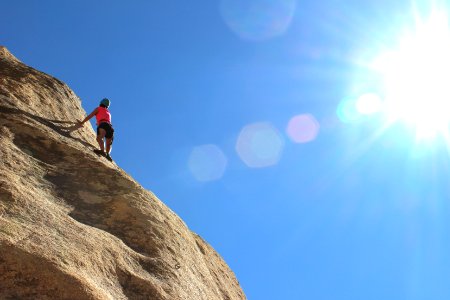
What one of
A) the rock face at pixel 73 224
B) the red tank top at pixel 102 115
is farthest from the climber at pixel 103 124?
the rock face at pixel 73 224

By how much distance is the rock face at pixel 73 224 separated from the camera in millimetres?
7660

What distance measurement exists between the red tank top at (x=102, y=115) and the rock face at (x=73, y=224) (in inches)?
27.3

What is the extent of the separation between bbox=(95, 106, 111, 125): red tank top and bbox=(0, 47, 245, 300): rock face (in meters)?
0.69

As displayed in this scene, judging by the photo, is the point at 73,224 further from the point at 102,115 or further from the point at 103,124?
the point at 102,115

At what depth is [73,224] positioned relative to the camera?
988 cm

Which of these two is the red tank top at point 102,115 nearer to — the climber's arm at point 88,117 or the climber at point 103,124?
the climber at point 103,124

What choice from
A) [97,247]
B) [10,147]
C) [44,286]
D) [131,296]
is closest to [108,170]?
[10,147]

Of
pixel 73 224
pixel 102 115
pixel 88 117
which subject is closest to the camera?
pixel 73 224

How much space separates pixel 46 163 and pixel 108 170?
1.98 m

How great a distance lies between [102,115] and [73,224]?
8.37 meters

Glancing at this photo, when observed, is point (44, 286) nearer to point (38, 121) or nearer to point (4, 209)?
point (4, 209)

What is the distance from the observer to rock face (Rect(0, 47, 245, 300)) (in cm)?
766

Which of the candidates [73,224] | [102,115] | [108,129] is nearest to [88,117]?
[102,115]

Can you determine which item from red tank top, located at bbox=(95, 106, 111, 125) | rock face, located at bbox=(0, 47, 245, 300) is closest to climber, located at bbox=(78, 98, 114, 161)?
red tank top, located at bbox=(95, 106, 111, 125)
